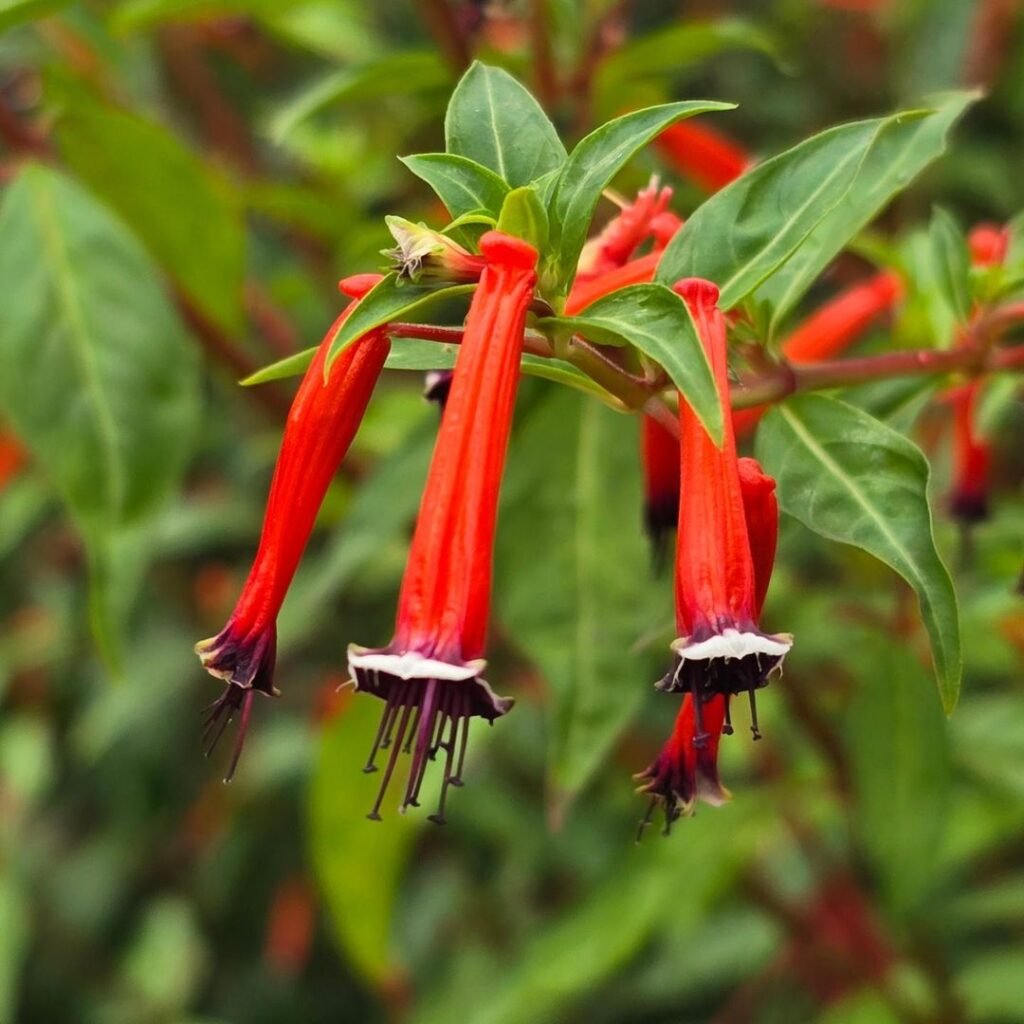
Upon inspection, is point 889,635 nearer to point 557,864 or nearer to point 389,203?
point 557,864

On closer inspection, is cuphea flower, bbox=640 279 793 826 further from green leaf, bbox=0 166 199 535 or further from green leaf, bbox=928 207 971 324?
green leaf, bbox=0 166 199 535

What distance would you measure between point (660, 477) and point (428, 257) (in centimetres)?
25

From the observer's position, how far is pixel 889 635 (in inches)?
51.2

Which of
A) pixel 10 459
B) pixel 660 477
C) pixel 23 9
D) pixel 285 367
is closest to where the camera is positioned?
pixel 285 367

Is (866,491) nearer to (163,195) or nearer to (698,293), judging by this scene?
(698,293)

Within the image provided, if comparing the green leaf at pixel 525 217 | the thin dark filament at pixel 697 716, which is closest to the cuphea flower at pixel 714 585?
the thin dark filament at pixel 697 716

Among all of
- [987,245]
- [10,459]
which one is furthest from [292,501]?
[10,459]

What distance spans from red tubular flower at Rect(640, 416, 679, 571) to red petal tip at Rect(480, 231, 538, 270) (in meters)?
0.15

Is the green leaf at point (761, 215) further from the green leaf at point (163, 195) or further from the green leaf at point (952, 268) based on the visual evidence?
the green leaf at point (163, 195)

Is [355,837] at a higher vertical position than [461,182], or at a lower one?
lower

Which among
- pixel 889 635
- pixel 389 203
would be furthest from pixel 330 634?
pixel 889 635

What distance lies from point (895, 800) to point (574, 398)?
51cm

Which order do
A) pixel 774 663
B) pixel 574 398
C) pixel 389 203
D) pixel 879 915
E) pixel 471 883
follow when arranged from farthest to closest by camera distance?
pixel 471 883
pixel 389 203
pixel 879 915
pixel 574 398
pixel 774 663

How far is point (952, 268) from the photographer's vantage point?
35.3 inches
